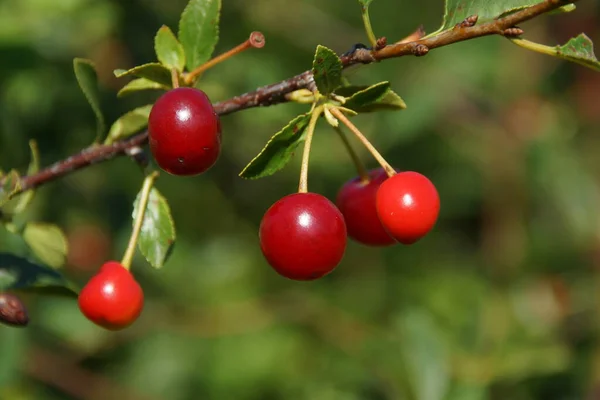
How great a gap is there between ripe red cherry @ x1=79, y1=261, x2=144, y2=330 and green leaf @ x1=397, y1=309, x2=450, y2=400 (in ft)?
4.55

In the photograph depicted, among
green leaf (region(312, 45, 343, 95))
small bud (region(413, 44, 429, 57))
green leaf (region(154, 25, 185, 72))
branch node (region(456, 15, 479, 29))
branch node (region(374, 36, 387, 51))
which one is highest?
green leaf (region(154, 25, 185, 72))

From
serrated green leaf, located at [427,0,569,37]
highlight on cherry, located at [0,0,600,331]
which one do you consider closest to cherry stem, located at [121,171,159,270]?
highlight on cherry, located at [0,0,600,331]

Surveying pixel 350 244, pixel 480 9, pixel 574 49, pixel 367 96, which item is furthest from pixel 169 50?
pixel 350 244

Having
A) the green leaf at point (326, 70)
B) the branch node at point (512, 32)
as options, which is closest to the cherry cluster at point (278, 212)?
the green leaf at point (326, 70)

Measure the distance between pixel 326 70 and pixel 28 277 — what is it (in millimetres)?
951

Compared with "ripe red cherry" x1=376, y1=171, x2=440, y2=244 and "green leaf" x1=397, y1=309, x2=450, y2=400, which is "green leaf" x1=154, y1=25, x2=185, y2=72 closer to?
"ripe red cherry" x1=376, y1=171, x2=440, y2=244

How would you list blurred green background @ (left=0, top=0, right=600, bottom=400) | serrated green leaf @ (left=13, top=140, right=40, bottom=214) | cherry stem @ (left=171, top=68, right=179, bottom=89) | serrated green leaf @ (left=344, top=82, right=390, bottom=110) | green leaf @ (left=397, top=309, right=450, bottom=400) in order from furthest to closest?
blurred green background @ (left=0, top=0, right=600, bottom=400), green leaf @ (left=397, top=309, right=450, bottom=400), serrated green leaf @ (left=13, top=140, right=40, bottom=214), cherry stem @ (left=171, top=68, right=179, bottom=89), serrated green leaf @ (left=344, top=82, right=390, bottom=110)

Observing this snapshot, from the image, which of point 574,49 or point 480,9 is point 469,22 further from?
point 574,49

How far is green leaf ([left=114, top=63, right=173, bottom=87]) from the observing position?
168cm

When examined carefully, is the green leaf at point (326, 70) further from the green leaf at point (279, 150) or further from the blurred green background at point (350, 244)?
the blurred green background at point (350, 244)

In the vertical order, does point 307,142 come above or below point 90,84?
below

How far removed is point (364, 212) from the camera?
1.91 meters

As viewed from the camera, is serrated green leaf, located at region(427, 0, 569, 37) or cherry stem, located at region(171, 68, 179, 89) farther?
cherry stem, located at region(171, 68, 179, 89)

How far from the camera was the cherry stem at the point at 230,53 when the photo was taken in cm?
169
